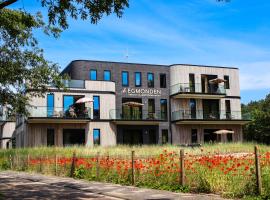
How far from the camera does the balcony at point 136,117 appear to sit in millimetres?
40594

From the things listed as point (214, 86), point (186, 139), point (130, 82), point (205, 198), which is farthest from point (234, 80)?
point (205, 198)

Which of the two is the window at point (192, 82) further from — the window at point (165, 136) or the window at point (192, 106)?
the window at point (165, 136)

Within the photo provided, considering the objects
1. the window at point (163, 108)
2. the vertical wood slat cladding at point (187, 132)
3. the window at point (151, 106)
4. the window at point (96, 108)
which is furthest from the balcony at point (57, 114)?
the vertical wood slat cladding at point (187, 132)

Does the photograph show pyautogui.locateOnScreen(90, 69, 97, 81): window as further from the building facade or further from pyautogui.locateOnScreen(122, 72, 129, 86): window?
pyautogui.locateOnScreen(122, 72, 129, 86): window

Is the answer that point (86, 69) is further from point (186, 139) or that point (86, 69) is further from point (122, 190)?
point (122, 190)

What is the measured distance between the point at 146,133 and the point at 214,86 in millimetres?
9681

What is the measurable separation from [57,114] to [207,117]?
626 inches

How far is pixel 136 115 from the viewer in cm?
4134

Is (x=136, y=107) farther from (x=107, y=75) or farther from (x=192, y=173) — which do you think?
(x=192, y=173)

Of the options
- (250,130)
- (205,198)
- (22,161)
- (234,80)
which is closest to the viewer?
(205,198)

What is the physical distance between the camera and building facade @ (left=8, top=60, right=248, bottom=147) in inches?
1516

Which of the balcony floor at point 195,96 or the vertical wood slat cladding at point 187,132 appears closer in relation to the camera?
the balcony floor at point 195,96

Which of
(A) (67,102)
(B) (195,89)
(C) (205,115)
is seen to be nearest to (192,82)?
(B) (195,89)

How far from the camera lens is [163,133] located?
143 ft
